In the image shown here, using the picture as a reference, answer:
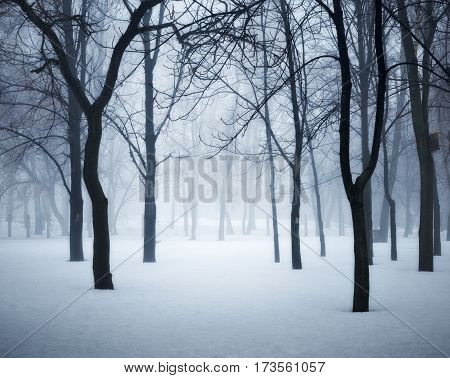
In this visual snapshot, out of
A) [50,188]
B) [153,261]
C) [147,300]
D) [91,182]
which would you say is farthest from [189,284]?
[50,188]

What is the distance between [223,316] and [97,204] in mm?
3799

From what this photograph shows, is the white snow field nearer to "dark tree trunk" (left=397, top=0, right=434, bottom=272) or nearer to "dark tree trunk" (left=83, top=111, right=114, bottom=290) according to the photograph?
"dark tree trunk" (left=83, top=111, right=114, bottom=290)

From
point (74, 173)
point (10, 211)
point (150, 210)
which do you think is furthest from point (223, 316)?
point (10, 211)

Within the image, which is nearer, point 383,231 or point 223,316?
point 223,316

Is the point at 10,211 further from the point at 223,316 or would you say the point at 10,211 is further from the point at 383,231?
the point at 223,316

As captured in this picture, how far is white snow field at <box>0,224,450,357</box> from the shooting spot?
5.25m

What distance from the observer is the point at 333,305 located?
8.07m

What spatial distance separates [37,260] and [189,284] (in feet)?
27.1

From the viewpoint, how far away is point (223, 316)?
7.13 meters

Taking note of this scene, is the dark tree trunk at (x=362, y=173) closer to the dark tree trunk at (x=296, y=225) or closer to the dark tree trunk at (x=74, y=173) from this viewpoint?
the dark tree trunk at (x=296, y=225)

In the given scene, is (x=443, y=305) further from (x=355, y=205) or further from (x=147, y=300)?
(x=147, y=300)

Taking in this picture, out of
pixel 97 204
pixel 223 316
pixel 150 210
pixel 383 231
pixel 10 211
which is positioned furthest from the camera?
pixel 10 211

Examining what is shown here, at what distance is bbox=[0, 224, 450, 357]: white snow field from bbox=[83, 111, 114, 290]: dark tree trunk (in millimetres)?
462

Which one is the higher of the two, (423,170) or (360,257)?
(423,170)
